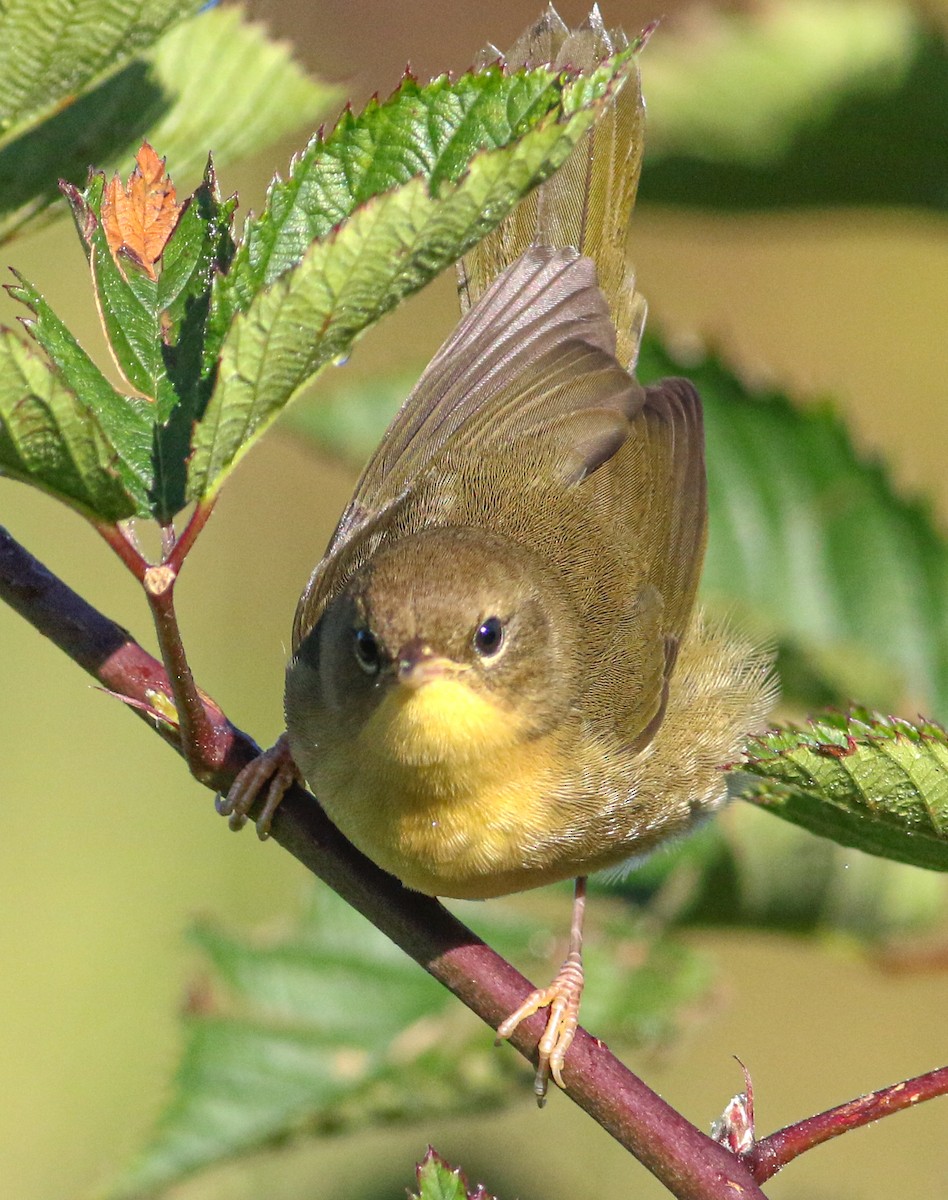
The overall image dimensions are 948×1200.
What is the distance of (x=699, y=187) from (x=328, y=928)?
135 centimetres

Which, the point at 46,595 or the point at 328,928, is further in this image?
the point at 328,928

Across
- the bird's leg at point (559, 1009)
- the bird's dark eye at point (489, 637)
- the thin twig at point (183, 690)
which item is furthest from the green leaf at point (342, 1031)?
the thin twig at point (183, 690)

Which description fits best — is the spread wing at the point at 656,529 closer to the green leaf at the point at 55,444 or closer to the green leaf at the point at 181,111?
the green leaf at the point at 181,111

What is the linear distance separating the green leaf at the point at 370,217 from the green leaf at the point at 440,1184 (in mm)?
582

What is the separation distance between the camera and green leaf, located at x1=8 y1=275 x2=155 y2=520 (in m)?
1.25

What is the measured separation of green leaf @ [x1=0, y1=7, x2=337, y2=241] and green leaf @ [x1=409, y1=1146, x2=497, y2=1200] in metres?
1.01

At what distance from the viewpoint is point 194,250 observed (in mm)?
1351

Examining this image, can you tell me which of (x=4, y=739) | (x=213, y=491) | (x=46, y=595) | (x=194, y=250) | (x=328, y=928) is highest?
(x=194, y=250)

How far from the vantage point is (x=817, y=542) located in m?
2.65

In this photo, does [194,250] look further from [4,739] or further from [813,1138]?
[4,739]

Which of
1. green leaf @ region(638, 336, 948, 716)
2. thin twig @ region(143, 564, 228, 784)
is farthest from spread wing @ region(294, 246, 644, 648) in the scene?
thin twig @ region(143, 564, 228, 784)

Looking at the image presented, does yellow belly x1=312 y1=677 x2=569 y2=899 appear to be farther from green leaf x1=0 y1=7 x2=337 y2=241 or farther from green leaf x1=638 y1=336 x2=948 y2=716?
green leaf x1=0 y1=7 x2=337 y2=241

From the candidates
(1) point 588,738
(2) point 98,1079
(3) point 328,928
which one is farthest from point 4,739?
(1) point 588,738

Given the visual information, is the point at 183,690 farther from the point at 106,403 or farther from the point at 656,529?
the point at 656,529
